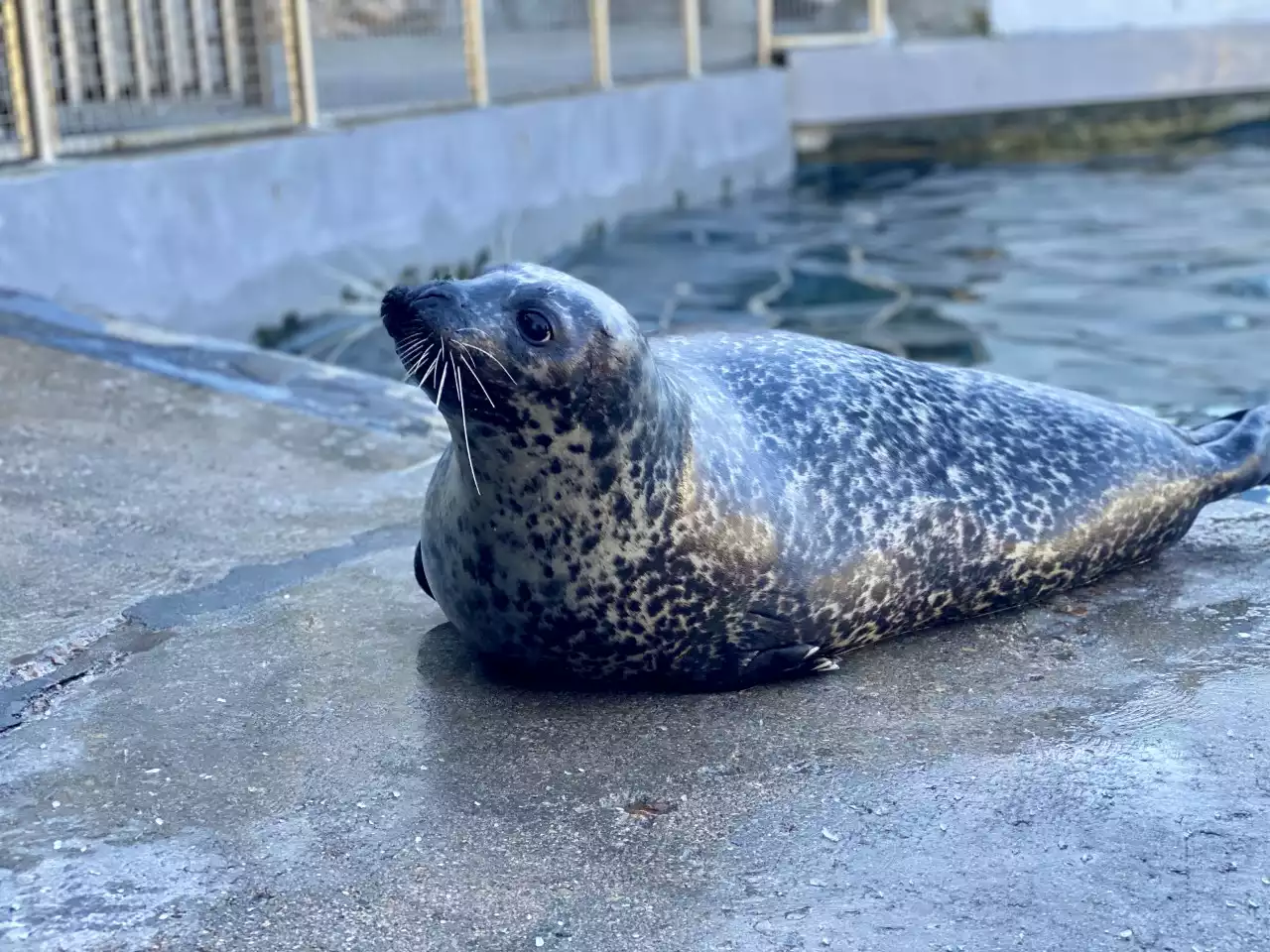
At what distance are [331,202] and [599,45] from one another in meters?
3.17

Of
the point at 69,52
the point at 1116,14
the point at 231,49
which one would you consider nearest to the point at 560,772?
the point at 69,52

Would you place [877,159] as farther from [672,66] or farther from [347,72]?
[347,72]

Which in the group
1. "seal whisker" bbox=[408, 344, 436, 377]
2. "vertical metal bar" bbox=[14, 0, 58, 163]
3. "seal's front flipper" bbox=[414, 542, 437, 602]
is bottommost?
"seal's front flipper" bbox=[414, 542, 437, 602]

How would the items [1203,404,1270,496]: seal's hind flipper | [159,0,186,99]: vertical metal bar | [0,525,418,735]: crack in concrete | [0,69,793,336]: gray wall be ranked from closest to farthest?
[0,525,418,735]: crack in concrete < [1203,404,1270,496]: seal's hind flipper < [0,69,793,336]: gray wall < [159,0,186,99]: vertical metal bar

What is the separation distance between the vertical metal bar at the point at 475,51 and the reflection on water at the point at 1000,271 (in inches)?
42.9

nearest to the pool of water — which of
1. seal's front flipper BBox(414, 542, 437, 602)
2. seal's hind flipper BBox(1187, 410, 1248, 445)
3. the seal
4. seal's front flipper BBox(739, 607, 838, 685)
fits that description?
seal's hind flipper BBox(1187, 410, 1248, 445)

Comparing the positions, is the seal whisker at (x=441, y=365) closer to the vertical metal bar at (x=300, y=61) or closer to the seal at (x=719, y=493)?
the seal at (x=719, y=493)

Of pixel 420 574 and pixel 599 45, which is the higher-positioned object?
pixel 599 45

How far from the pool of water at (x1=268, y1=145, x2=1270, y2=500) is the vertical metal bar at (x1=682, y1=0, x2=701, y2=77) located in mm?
982

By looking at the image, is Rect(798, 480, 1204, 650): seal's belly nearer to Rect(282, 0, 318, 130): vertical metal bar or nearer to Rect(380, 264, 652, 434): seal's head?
Rect(380, 264, 652, 434): seal's head

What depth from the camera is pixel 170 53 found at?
7.90 m

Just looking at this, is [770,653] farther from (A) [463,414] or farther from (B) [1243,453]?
(B) [1243,453]

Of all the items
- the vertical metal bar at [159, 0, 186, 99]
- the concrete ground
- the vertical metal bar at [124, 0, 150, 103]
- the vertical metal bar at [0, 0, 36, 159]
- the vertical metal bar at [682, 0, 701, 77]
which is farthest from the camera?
the vertical metal bar at [682, 0, 701, 77]

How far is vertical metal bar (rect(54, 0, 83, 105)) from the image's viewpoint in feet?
21.5
